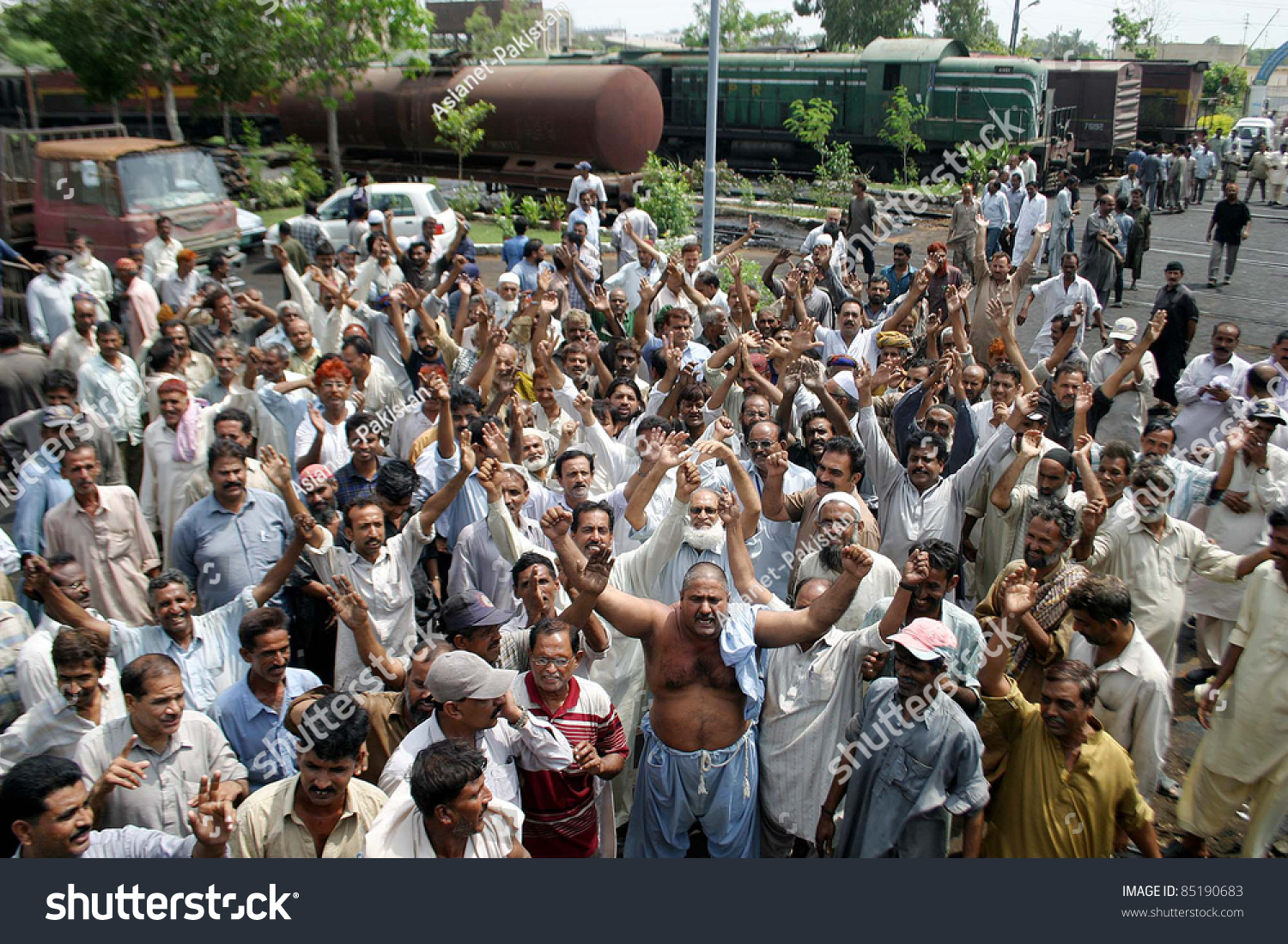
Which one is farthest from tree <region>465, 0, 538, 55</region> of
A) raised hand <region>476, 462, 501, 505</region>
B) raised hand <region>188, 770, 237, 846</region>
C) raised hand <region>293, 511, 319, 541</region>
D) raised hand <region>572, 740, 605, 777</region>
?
raised hand <region>188, 770, 237, 846</region>

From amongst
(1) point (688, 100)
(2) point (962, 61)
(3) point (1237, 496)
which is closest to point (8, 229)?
(3) point (1237, 496)

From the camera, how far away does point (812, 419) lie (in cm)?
590

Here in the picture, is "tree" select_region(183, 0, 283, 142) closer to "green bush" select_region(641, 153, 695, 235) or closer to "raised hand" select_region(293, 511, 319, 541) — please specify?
"green bush" select_region(641, 153, 695, 235)

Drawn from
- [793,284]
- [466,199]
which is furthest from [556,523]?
[466,199]

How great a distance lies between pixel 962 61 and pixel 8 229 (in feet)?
67.5

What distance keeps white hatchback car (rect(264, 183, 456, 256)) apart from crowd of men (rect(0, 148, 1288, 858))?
26.9 ft

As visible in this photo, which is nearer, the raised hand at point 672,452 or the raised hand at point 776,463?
the raised hand at point 672,452

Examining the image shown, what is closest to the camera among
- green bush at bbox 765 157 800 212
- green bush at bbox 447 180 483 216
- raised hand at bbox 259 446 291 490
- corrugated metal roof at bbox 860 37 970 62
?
raised hand at bbox 259 446 291 490

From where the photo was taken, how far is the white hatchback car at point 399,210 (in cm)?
1551

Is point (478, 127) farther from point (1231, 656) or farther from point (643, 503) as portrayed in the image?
point (1231, 656)

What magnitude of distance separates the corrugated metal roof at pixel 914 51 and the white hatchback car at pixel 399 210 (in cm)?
1439

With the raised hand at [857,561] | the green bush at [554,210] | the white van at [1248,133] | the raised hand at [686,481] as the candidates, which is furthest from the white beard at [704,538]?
the white van at [1248,133]

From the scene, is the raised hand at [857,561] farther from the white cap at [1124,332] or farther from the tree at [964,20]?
the tree at [964,20]

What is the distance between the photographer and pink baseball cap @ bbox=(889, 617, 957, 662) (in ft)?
A: 11.1
